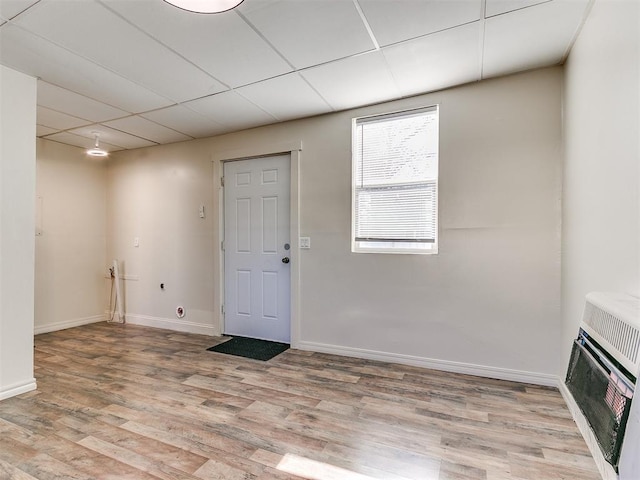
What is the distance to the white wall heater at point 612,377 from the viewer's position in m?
1.19

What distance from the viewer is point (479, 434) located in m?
1.92

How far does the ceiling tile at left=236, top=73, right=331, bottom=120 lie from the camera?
2695mm

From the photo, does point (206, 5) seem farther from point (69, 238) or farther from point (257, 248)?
point (69, 238)

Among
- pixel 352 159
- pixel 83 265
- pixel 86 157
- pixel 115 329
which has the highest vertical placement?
pixel 86 157

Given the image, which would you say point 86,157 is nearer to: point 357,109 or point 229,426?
point 357,109

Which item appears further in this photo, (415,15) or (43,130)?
(43,130)

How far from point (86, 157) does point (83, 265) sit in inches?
60.2

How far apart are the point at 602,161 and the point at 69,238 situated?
18.6 feet

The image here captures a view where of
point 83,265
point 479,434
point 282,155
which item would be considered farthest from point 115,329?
point 479,434

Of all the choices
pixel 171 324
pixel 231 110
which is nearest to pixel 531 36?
pixel 231 110

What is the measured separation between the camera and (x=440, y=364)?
2.87m

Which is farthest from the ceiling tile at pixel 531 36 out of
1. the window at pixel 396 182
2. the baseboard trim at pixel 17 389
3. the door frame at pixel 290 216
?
the baseboard trim at pixel 17 389

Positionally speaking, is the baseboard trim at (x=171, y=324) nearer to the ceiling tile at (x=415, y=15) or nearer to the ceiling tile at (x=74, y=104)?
the ceiling tile at (x=74, y=104)

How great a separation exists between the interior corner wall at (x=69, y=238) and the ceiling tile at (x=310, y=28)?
12.5ft
